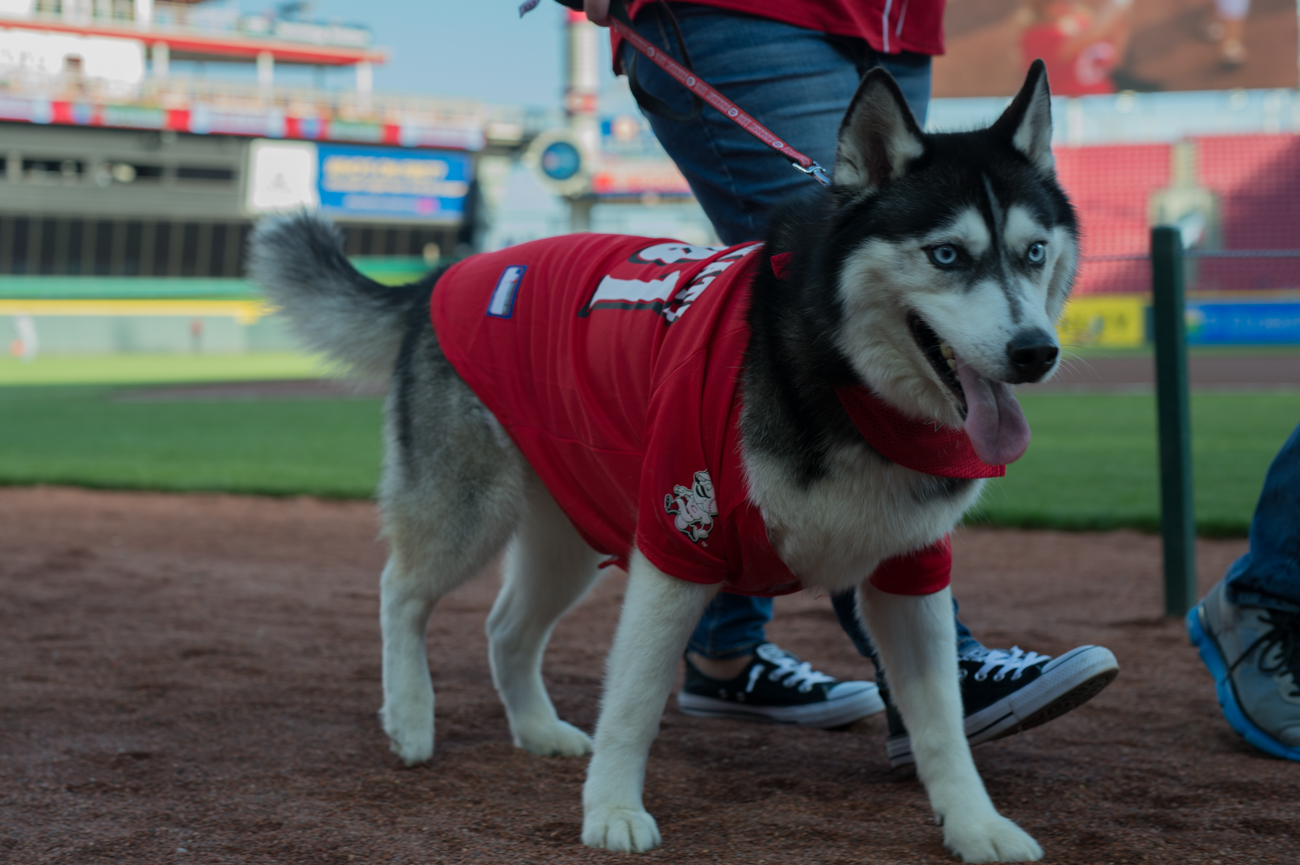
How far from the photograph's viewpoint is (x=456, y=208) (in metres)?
41.4

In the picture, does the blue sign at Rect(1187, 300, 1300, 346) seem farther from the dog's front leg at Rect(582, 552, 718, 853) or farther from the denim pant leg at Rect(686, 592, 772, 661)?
the dog's front leg at Rect(582, 552, 718, 853)

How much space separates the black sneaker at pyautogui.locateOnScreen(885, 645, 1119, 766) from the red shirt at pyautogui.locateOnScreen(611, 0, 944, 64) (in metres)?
1.40

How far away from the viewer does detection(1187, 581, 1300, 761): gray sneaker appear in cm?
258

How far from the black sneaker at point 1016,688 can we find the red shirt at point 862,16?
4.60ft

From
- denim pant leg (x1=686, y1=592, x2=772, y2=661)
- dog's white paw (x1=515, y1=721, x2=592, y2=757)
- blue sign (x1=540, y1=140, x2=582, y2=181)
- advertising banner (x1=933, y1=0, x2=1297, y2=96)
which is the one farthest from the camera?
blue sign (x1=540, y1=140, x2=582, y2=181)

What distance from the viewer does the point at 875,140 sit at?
197cm

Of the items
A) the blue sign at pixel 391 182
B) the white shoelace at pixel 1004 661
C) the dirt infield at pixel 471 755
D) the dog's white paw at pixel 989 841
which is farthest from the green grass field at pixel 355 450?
the blue sign at pixel 391 182

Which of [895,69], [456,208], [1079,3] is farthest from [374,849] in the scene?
[456,208]

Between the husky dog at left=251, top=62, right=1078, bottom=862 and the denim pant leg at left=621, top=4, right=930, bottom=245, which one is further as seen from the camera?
the denim pant leg at left=621, top=4, right=930, bottom=245

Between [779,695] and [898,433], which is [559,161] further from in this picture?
[898,433]

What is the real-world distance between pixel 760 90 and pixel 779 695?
60.5 inches

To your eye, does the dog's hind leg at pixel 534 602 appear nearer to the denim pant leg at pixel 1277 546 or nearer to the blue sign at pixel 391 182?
Result: the denim pant leg at pixel 1277 546

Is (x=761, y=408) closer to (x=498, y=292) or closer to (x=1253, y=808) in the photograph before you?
(x=498, y=292)

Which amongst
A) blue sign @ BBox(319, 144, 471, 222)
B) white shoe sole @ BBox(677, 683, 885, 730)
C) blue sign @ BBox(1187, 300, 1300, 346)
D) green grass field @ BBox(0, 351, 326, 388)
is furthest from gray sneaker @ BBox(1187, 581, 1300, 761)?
blue sign @ BBox(319, 144, 471, 222)
